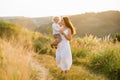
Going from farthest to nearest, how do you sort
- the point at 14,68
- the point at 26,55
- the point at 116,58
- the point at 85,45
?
the point at 85,45, the point at 116,58, the point at 26,55, the point at 14,68

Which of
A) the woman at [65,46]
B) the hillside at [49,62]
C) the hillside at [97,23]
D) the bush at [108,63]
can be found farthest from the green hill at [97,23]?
the woman at [65,46]

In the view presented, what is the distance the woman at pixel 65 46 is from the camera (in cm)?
1194

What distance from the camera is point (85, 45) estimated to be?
17.9 metres

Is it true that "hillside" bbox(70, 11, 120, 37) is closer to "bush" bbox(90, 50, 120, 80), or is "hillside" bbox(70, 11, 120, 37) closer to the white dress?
"bush" bbox(90, 50, 120, 80)

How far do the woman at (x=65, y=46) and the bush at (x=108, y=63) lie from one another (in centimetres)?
159

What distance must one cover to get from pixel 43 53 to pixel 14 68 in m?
9.87

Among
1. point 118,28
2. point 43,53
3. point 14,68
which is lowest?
point 118,28

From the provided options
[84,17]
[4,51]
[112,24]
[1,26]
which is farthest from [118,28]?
[4,51]

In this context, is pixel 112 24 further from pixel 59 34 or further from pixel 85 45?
pixel 59 34

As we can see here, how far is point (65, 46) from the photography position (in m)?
12.1

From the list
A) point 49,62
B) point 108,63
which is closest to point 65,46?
point 108,63

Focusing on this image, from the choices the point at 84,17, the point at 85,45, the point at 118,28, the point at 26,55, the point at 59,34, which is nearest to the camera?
the point at 26,55

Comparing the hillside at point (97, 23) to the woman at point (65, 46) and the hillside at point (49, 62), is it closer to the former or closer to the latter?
the hillside at point (49, 62)

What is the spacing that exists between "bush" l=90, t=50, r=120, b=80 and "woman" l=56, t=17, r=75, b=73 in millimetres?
1590
